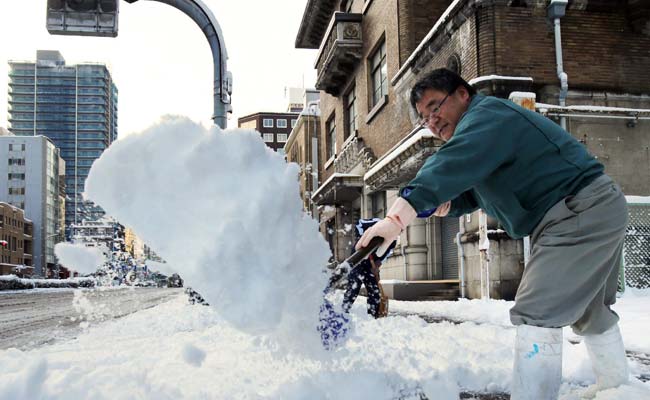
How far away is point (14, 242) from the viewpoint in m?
82.4

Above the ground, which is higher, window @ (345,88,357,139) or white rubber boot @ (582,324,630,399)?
window @ (345,88,357,139)

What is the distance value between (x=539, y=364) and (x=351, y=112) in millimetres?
18408

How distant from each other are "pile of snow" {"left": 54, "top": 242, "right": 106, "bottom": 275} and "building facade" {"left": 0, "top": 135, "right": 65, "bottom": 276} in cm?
10345

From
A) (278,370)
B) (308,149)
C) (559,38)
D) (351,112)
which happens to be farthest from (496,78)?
(308,149)

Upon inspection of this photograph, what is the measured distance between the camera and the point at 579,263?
209 centimetres

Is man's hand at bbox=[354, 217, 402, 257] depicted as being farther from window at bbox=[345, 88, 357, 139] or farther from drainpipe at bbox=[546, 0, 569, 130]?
window at bbox=[345, 88, 357, 139]

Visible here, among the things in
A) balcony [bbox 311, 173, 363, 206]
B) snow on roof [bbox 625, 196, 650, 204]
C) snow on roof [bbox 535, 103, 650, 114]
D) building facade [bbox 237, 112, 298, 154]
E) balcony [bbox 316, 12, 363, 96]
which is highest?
building facade [bbox 237, 112, 298, 154]

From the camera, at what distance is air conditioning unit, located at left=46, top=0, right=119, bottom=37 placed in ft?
25.4

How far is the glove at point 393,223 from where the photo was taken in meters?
2.14

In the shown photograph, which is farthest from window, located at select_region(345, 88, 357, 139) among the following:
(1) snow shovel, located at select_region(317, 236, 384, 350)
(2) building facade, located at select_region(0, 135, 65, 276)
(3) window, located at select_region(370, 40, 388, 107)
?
(2) building facade, located at select_region(0, 135, 65, 276)

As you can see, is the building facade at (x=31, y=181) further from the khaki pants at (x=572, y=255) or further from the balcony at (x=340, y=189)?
the khaki pants at (x=572, y=255)

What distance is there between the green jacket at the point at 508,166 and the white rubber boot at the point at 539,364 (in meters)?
0.45

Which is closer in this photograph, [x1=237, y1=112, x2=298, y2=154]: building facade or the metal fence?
the metal fence

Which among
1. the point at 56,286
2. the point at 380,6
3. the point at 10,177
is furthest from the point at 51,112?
the point at 380,6
